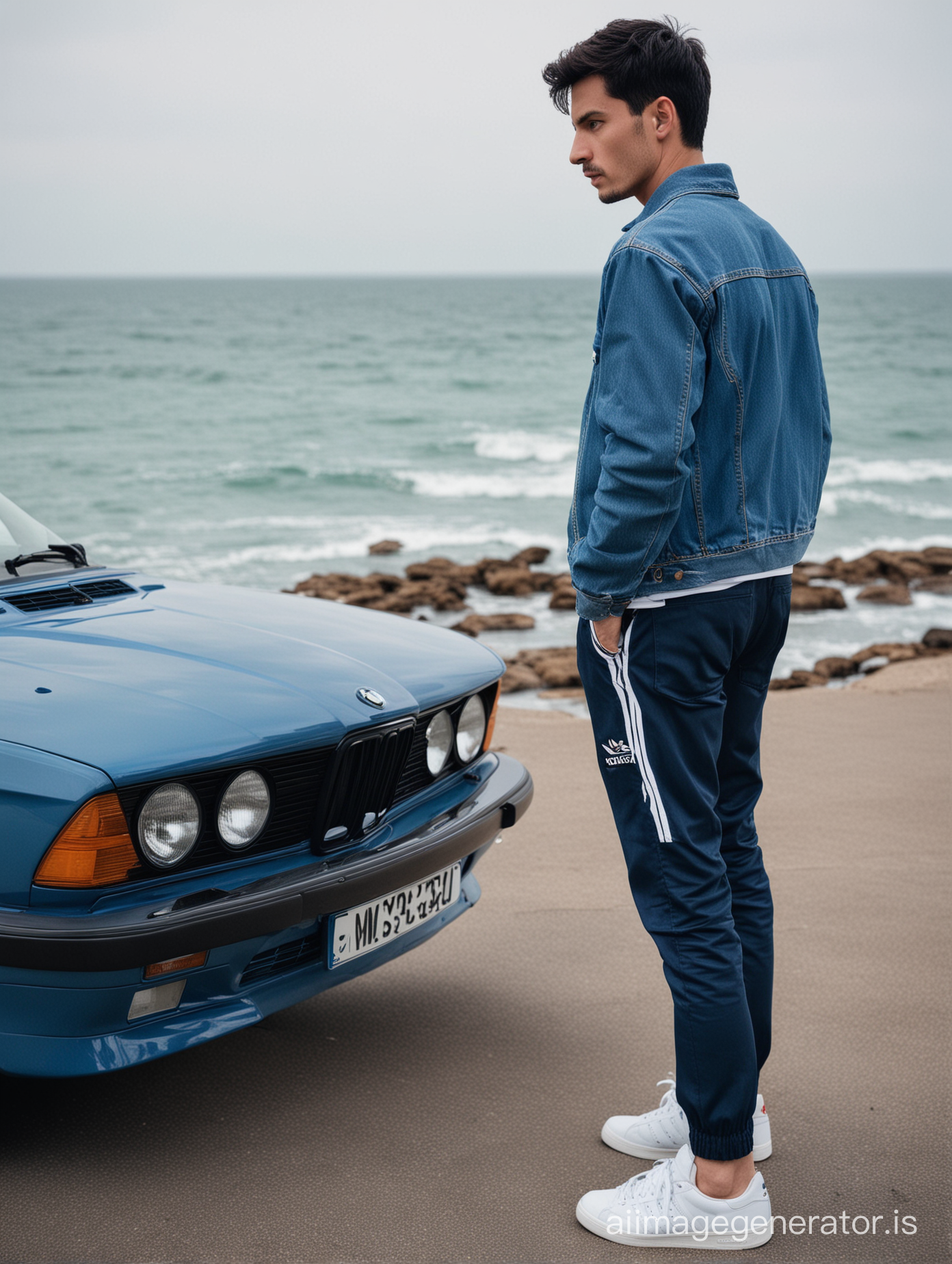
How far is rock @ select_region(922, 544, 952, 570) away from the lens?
1360cm

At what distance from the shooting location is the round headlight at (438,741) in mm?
2922

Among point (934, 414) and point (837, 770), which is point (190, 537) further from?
point (934, 414)

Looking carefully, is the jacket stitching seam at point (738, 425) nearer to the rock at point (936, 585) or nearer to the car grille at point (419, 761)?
the car grille at point (419, 761)

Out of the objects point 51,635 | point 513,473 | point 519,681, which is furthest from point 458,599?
point 513,473

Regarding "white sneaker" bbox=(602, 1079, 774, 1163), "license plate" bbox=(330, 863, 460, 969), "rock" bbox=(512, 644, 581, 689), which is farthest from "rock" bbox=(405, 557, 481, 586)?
"white sneaker" bbox=(602, 1079, 774, 1163)

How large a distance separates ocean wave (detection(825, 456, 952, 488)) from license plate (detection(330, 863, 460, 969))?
20.2m

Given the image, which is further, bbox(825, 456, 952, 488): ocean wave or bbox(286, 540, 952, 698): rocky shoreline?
bbox(825, 456, 952, 488): ocean wave

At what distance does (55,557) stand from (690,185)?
2091mm

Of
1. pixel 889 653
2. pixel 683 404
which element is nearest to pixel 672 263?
pixel 683 404

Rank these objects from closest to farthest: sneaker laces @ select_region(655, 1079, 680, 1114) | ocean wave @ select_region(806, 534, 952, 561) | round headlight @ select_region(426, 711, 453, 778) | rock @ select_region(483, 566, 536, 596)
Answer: sneaker laces @ select_region(655, 1079, 680, 1114), round headlight @ select_region(426, 711, 453, 778), rock @ select_region(483, 566, 536, 596), ocean wave @ select_region(806, 534, 952, 561)

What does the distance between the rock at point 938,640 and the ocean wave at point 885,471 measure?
1242 centimetres

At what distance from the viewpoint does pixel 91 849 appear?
2.14 meters

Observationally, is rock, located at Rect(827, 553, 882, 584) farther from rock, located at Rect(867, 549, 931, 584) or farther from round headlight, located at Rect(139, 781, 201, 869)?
round headlight, located at Rect(139, 781, 201, 869)

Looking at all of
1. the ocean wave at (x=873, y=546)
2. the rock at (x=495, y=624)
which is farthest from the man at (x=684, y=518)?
the ocean wave at (x=873, y=546)
